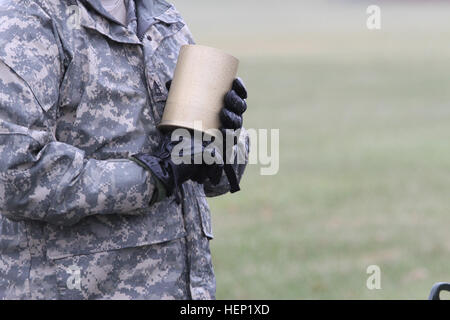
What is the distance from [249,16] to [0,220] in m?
36.0

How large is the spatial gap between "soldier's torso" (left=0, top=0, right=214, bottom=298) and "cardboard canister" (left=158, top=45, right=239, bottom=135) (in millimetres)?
66

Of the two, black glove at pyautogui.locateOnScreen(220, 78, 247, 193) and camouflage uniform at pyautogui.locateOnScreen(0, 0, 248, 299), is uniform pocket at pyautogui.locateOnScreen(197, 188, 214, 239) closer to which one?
camouflage uniform at pyautogui.locateOnScreen(0, 0, 248, 299)

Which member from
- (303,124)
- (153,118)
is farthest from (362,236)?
(303,124)

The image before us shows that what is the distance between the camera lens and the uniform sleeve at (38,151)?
242cm

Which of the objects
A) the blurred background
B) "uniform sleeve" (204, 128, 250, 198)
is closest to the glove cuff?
"uniform sleeve" (204, 128, 250, 198)

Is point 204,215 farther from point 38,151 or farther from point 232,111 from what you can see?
point 38,151

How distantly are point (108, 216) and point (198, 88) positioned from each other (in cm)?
44

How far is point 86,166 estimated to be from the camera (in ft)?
8.32

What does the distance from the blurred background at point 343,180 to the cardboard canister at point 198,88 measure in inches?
141

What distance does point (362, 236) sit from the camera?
7.91 metres

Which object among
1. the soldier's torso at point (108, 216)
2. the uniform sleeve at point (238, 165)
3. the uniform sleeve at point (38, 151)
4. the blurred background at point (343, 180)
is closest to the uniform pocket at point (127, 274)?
the soldier's torso at point (108, 216)

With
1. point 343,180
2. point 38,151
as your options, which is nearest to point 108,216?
point 38,151

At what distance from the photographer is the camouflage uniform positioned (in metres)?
2.45
